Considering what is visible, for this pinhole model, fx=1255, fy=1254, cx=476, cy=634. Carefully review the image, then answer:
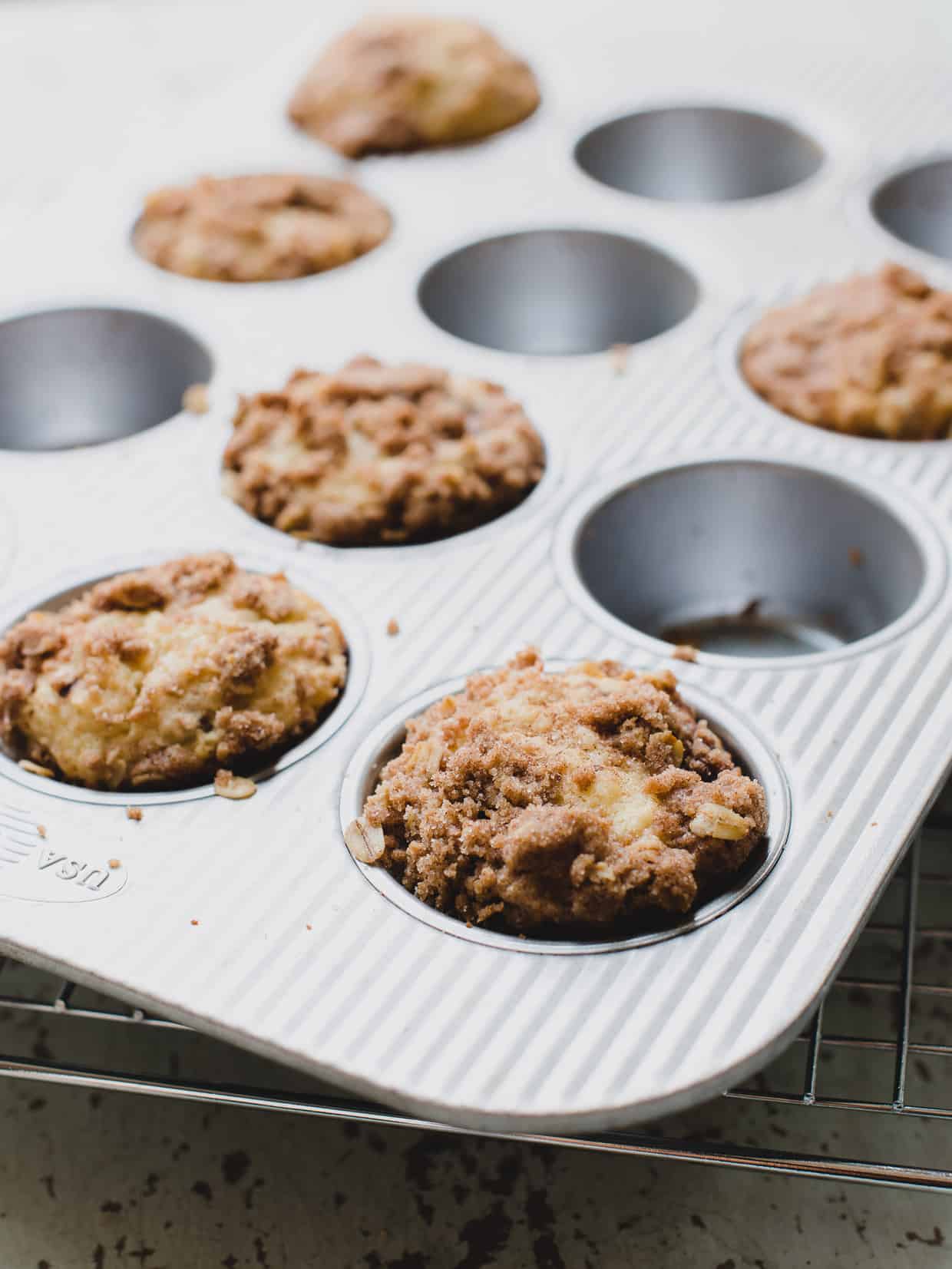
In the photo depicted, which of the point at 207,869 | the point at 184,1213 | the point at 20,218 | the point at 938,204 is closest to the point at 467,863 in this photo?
the point at 207,869

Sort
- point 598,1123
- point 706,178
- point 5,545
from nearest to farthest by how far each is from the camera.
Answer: point 598,1123 → point 5,545 → point 706,178

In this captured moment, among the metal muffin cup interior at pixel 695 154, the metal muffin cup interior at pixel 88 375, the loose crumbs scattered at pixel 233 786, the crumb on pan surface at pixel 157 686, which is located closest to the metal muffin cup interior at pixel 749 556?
the crumb on pan surface at pixel 157 686

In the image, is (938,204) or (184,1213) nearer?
(184,1213)

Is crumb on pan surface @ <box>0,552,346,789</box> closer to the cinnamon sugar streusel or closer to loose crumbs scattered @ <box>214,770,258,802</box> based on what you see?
loose crumbs scattered @ <box>214,770,258,802</box>

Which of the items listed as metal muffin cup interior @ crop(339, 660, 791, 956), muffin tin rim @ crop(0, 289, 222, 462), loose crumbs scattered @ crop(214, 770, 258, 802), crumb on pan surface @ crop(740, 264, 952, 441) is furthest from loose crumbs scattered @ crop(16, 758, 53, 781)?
crumb on pan surface @ crop(740, 264, 952, 441)

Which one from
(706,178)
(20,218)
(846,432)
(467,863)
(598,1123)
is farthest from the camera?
(706,178)

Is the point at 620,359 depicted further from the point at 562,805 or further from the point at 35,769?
the point at 35,769

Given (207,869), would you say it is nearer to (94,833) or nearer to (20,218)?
(94,833)
